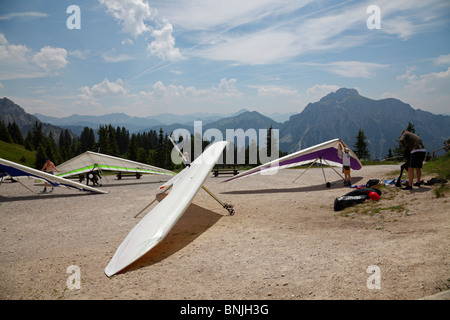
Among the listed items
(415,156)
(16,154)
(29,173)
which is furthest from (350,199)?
(16,154)

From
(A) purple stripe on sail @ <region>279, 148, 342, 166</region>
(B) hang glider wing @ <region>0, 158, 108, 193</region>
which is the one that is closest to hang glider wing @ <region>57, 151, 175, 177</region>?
(B) hang glider wing @ <region>0, 158, 108, 193</region>

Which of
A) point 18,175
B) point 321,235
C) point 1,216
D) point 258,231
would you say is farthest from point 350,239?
point 18,175

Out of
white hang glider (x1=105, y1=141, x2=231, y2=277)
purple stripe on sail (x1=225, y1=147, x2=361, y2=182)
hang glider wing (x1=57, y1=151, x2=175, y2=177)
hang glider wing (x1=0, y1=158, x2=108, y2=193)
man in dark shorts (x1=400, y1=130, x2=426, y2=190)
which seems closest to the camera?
white hang glider (x1=105, y1=141, x2=231, y2=277)

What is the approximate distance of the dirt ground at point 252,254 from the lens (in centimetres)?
361

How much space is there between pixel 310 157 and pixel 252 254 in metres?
9.95

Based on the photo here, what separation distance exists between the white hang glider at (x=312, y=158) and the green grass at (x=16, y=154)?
117 metres

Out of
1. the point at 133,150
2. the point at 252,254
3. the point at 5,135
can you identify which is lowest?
the point at 252,254

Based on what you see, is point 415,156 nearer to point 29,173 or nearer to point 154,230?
point 154,230

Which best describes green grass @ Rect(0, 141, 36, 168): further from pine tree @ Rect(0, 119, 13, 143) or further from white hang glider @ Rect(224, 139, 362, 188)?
white hang glider @ Rect(224, 139, 362, 188)

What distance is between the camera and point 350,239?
5293mm

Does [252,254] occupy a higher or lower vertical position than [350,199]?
lower

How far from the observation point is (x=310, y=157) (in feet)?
45.6

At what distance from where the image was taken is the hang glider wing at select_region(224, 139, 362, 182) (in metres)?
12.7
